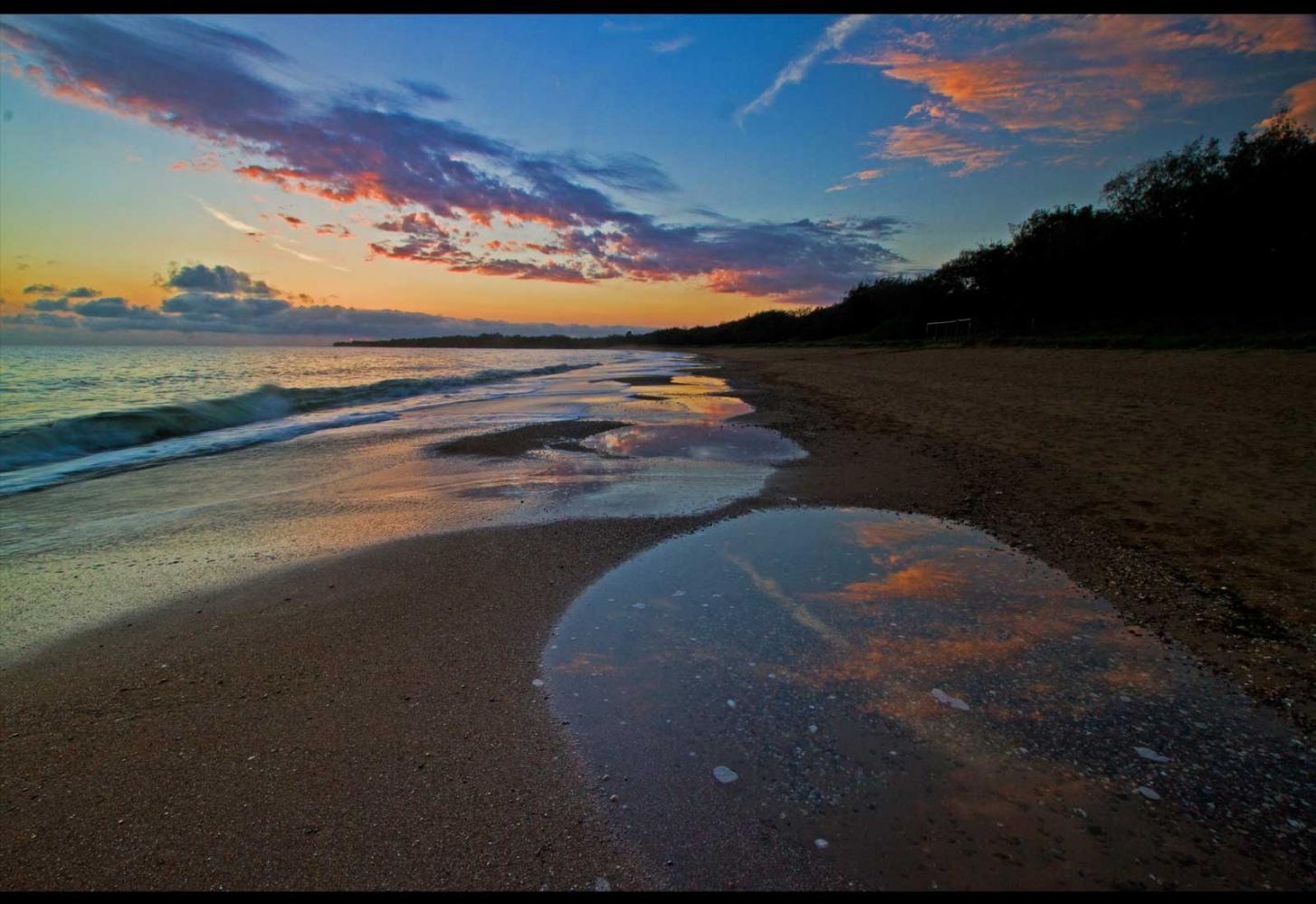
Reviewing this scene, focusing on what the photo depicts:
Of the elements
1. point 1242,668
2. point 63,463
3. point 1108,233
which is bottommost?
point 63,463

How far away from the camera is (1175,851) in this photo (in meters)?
2.09

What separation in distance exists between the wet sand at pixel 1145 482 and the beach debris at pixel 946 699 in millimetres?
1638

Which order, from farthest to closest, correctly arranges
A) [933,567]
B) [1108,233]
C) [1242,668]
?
[1108,233], [933,567], [1242,668]

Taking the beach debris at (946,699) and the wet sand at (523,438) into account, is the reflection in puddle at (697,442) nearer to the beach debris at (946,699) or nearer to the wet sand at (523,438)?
the wet sand at (523,438)

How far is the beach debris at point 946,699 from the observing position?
304 cm

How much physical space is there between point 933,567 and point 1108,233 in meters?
58.4

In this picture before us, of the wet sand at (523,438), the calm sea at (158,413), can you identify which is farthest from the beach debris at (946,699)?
the calm sea at (158,413)

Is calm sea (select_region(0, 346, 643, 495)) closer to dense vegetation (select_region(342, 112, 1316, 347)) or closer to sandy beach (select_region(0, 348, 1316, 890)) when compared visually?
sandy beach (select_region(0, 348, 1316, 890))

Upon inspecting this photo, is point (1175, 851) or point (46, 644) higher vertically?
point (1175, 851)

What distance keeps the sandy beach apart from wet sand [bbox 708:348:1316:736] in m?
0.04

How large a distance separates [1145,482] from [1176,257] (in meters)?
50.7
